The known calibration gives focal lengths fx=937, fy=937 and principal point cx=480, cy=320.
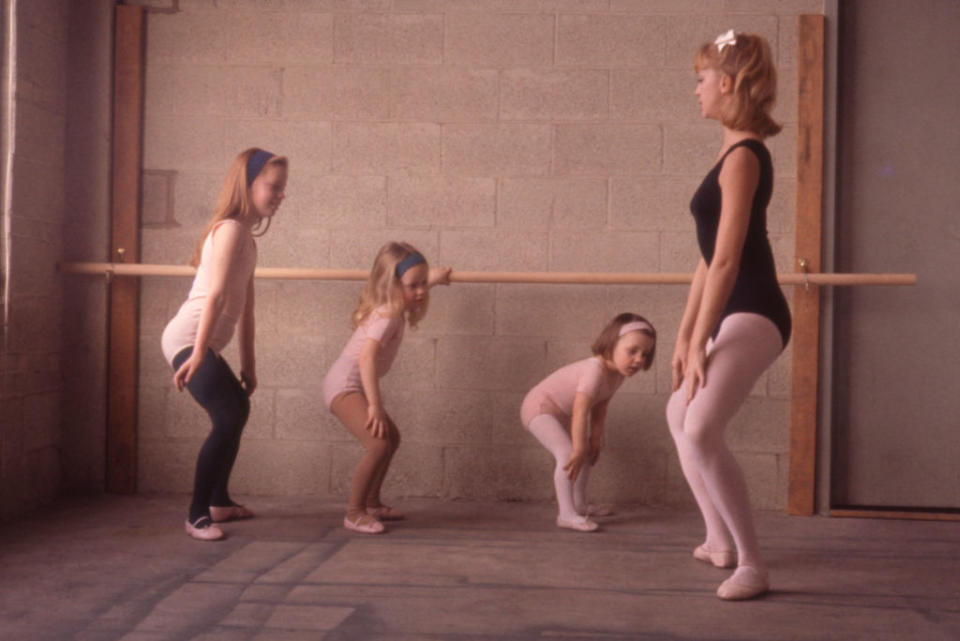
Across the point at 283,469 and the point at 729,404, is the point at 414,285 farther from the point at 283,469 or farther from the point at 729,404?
the point at 729,404

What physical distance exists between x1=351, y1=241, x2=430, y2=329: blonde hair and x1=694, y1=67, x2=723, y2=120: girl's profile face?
114cm

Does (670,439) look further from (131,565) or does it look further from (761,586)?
(131,565)

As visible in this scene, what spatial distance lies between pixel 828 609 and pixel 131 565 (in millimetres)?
1781

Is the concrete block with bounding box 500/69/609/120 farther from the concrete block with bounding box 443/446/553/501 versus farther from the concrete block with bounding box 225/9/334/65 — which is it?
the concrete block with bounding box 443/446/553/501

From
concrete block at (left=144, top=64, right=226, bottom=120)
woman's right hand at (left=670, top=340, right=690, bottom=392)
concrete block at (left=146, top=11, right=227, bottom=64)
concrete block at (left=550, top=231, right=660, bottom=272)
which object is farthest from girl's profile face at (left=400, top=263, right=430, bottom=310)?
concrete block at (left=146, top=11, right=227, bottom=64)

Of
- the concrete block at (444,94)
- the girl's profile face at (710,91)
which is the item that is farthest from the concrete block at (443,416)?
the girl's profile face at (710,91)

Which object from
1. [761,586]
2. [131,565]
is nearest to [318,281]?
[131,565]

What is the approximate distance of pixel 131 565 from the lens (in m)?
2.51

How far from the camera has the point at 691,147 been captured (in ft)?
11.1

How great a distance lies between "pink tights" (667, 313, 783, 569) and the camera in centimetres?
221

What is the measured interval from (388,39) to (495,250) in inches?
34.4

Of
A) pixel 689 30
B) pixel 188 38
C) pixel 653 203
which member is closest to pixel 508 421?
pixel 653 203

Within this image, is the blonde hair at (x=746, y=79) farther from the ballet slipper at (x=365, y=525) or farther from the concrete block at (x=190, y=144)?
the concrete block at (x=190, y=144)

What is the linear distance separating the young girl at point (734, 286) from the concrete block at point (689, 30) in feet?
3.84
